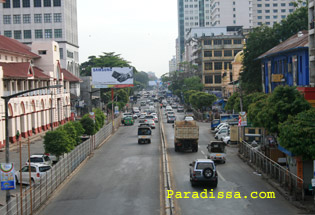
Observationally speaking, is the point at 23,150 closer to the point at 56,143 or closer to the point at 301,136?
the point at 56,143

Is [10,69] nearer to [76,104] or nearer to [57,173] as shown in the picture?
[57,173]

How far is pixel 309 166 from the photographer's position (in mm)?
24672

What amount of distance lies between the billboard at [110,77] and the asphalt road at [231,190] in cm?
4808

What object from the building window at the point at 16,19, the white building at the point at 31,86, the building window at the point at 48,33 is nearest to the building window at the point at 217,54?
the building window at the point at 48,33

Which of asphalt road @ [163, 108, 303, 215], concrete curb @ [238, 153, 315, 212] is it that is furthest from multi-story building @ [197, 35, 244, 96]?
concrete curb @ [238, 153, 315, 212]

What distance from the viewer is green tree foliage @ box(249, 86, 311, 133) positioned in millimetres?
27422

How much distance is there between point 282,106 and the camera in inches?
1109

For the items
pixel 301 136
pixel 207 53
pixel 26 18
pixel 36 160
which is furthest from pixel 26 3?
pixel 301 136

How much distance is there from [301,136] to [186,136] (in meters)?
20.4

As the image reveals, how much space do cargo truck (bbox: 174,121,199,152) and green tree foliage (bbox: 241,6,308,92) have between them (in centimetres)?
2171

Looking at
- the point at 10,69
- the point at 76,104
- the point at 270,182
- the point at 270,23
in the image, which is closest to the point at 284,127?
the point at 270,182

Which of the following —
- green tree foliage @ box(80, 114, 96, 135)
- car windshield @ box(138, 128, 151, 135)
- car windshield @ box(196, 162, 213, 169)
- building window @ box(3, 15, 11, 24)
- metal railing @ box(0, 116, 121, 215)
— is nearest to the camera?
metal railing @ box(0, 116, 121, 215)

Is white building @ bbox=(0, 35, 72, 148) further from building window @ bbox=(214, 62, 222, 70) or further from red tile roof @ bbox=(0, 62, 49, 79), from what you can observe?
building window @ bbox=(214, 62, 222, 70)

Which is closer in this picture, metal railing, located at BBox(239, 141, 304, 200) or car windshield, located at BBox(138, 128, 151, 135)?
metal railing, located at BBox(239, 141, 304, 200)
